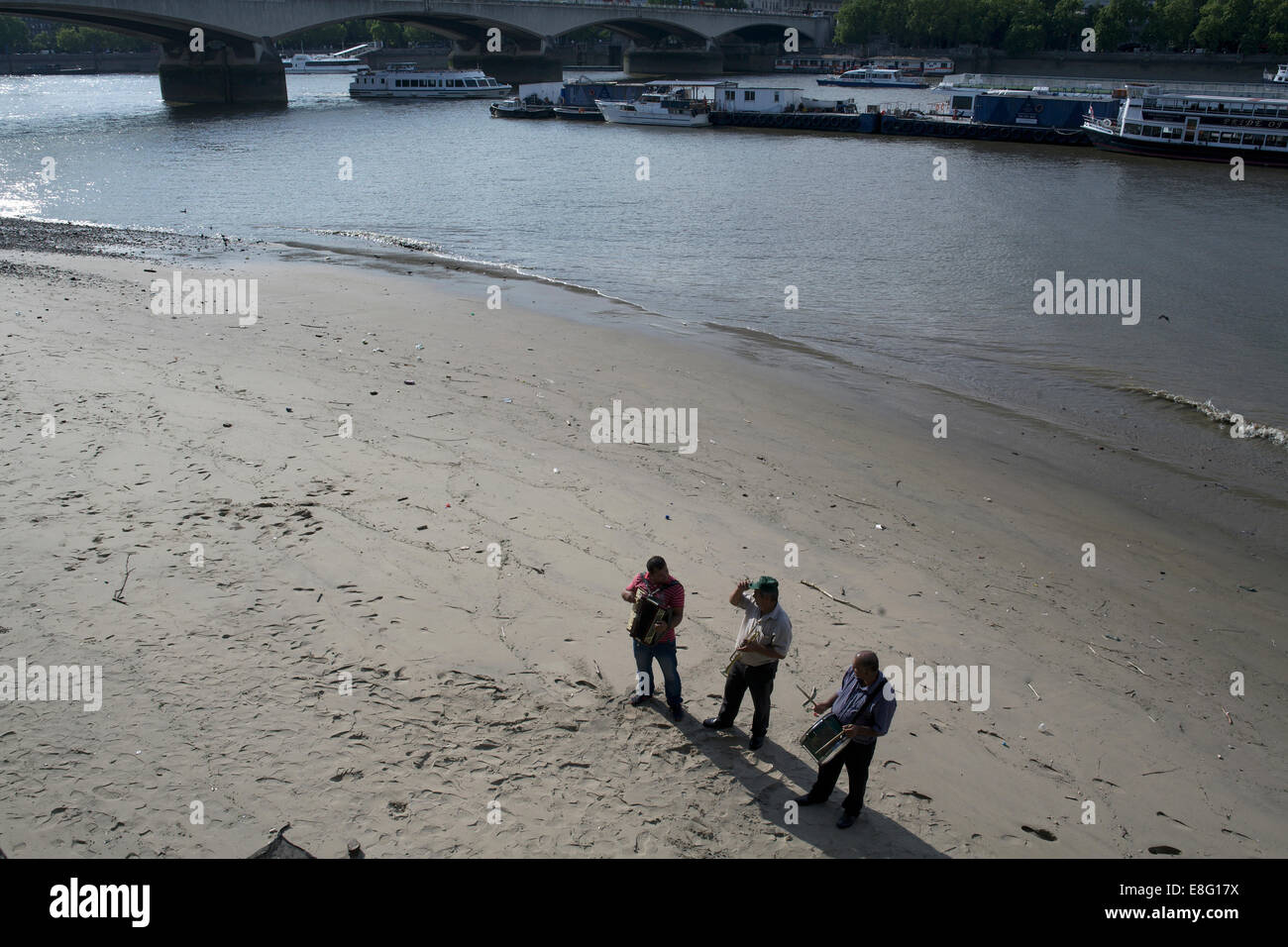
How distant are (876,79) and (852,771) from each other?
102716mm

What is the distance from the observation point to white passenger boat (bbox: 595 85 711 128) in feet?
225

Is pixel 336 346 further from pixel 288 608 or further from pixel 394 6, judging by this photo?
pixel 394 6

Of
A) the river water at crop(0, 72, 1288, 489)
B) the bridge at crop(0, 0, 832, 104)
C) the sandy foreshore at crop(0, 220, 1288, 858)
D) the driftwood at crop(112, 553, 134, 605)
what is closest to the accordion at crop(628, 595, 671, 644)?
the sandy foreshore at crop(0, 220, 1288, 858)

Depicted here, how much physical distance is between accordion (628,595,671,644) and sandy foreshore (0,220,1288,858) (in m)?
0.66

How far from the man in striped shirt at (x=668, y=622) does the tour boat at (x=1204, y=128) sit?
55594 mm

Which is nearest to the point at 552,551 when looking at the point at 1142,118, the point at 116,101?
the point at 1142,118

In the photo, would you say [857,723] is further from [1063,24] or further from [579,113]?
[1063,24]

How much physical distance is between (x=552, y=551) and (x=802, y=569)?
2.32 meters

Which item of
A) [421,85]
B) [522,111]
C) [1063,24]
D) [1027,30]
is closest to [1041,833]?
[522,111]

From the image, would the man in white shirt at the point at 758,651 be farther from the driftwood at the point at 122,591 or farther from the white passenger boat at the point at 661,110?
the white passenger boat at the point at 661,110

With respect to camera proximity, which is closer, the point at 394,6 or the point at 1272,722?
the point at 1272,722

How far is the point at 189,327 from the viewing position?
14.9 m

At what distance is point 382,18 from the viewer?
7712cm

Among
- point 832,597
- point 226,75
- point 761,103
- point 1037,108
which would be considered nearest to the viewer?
point 832,597
